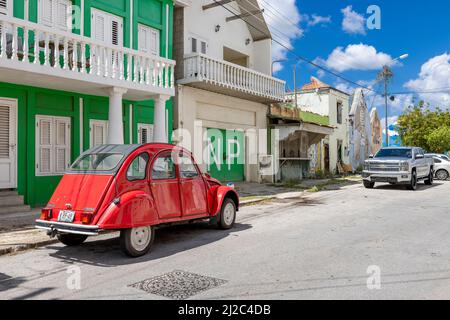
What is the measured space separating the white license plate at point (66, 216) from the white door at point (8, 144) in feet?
18.7

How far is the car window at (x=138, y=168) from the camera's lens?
6613 mm

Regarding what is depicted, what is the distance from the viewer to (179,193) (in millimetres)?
Result: 7395

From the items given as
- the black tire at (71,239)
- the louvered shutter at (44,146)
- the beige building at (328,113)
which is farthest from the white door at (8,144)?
the beige building at (328,113)

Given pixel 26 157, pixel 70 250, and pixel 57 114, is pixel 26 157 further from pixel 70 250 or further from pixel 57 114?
pixel 70 250

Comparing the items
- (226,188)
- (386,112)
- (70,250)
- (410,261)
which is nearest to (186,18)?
(226,188)

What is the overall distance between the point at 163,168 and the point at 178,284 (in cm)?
269

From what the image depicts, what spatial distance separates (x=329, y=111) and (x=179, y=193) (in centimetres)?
2533

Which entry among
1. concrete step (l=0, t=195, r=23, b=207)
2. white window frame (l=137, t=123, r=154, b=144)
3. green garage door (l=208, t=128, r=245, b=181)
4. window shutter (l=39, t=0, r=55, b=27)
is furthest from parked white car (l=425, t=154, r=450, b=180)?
concrete step (l=0, t=195, r=23, b=207)

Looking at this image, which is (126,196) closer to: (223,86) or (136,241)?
(136,241)

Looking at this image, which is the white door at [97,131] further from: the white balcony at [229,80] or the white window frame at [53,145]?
the white balcony at [229,80]

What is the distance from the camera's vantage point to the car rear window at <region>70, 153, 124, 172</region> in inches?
262

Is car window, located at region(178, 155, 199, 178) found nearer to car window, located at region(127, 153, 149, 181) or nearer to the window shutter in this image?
car window, located at region(127, 153, 149, 181)

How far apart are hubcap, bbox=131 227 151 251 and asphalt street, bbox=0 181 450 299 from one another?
232 millimetres

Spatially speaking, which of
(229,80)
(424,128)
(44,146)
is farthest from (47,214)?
(424,128)
